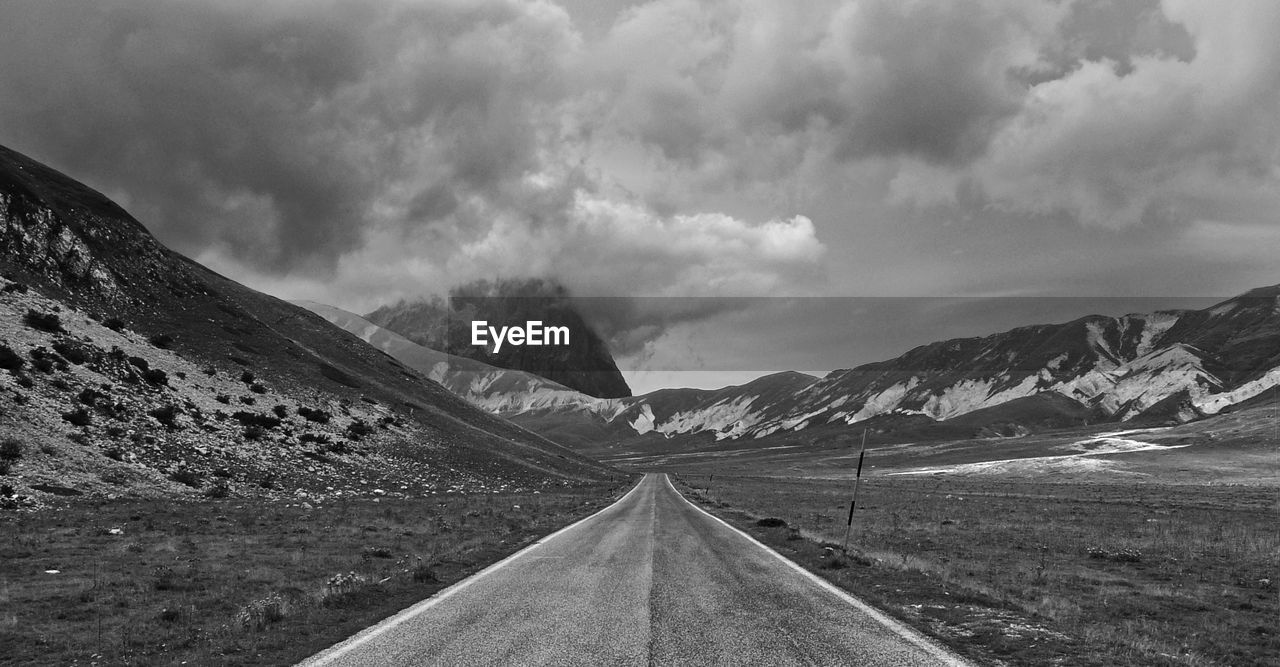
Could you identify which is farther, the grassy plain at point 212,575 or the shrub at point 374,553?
the shrub at point 374,553

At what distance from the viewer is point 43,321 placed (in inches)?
1695

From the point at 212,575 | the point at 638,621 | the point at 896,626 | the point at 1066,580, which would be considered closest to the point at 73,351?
the point at 212,575

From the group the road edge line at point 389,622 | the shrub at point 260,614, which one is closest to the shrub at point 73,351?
the road edge line at point 389,622

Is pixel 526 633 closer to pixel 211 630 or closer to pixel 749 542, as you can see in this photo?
pixel 211 630

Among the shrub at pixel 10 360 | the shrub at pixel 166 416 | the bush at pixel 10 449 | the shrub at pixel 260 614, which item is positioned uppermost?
the shrub at pixel 10 360

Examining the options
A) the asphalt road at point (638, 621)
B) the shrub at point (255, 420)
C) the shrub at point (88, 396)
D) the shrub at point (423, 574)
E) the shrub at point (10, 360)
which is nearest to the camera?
the asphalt road at point (638, 621)

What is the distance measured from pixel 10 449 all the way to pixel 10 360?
10.3m

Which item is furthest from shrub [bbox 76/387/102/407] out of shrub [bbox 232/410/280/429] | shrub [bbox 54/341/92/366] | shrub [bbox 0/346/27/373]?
shrub [bbox 232/410/280/429]

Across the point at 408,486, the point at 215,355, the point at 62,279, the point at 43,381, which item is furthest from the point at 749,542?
the point at 62,279

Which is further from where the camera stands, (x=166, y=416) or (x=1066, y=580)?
(x=166, y=416)

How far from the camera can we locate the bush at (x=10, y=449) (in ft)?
93.9

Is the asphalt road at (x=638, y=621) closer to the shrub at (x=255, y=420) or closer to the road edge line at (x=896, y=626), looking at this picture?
the road edge line at (x=896, y=626)

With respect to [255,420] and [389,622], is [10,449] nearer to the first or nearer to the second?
[255,420]

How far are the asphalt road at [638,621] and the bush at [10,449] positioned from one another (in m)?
24.3
